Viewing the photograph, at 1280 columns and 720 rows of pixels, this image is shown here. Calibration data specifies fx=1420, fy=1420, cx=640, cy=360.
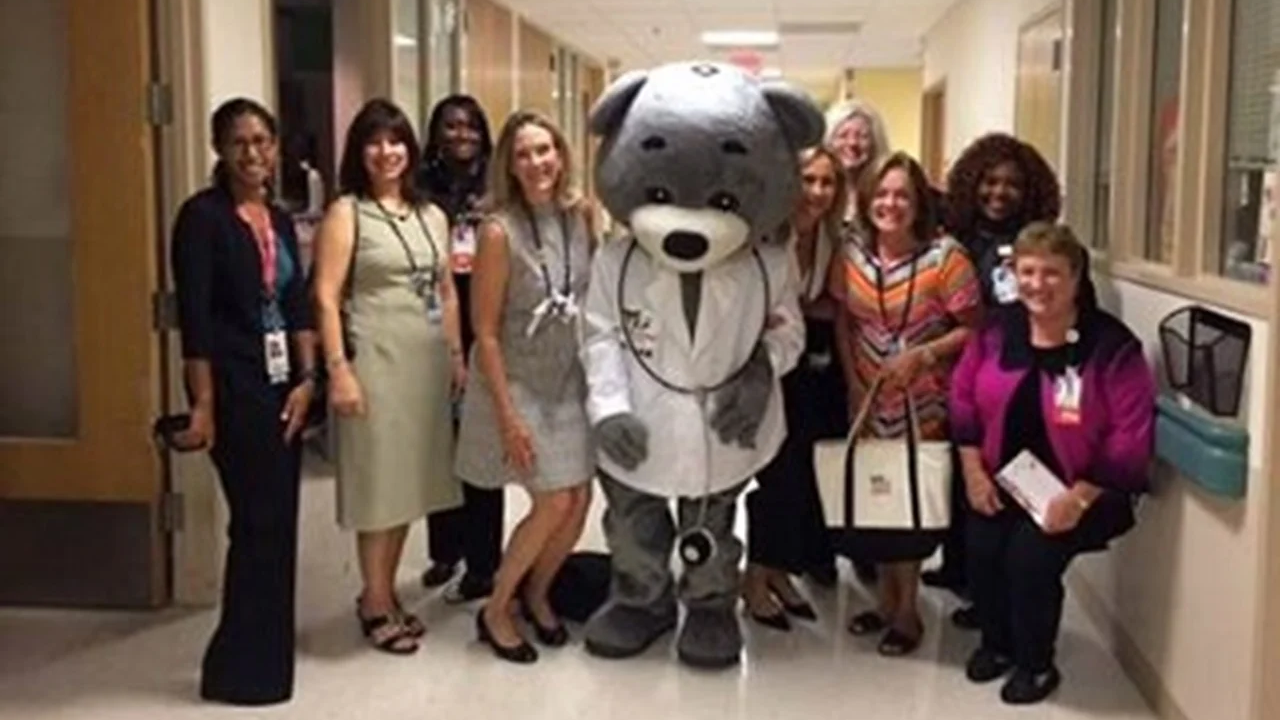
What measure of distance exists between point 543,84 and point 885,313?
7.51 m

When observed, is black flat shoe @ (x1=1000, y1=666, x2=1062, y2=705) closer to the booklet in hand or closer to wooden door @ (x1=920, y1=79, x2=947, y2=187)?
the booklet in hand

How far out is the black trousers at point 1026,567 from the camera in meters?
3.20

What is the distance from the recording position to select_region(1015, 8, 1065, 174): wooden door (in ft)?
16.0

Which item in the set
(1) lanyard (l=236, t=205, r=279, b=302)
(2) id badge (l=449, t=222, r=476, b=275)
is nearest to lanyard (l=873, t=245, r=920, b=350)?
(2) id badge (l=449, t=222, r=476, b=275)

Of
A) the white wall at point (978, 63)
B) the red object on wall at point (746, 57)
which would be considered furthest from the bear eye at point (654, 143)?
the red object on wall at point (746, 57)

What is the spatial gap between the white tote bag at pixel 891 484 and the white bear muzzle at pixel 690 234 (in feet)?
1.94

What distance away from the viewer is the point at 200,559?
3943 millimetres

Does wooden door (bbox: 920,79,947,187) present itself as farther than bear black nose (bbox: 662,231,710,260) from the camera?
Yes

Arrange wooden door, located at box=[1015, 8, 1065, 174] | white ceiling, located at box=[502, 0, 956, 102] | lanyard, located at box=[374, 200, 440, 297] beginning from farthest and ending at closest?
white ceiling, located at box=[502, 0, 956, 102], wooden door, located at box=[1015, 8, 1065, 174], lanyard, located at box=[374, 200, 440, 297]

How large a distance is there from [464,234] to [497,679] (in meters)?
1.18

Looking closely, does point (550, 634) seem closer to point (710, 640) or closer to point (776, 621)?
point (710, 640)

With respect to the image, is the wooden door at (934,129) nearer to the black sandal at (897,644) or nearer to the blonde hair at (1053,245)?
the black sandal at (897,644)

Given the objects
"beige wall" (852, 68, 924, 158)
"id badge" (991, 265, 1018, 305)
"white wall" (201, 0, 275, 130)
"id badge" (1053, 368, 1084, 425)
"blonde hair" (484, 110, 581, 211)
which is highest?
"beige wall" (852, 68, 924, 158)

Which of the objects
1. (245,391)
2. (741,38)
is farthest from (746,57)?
(245,391)
